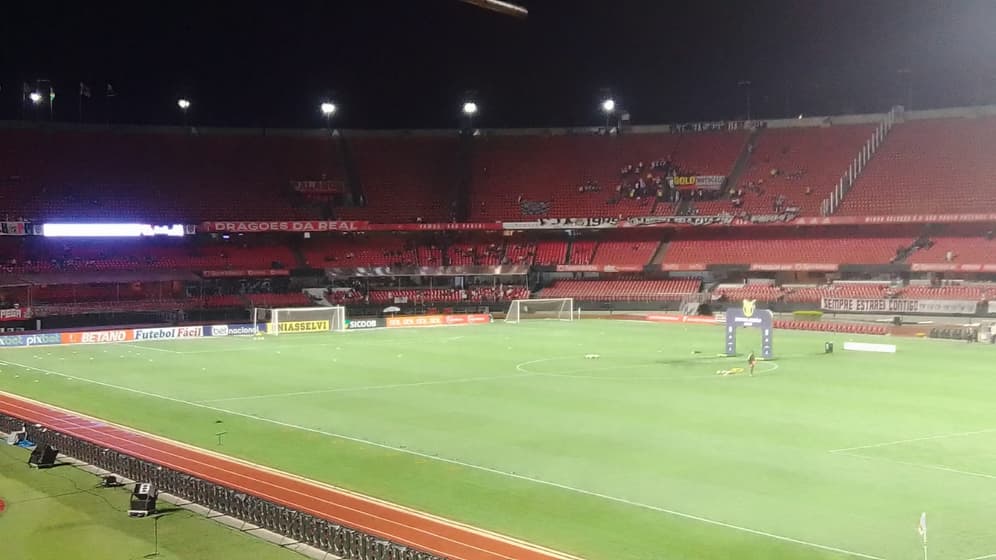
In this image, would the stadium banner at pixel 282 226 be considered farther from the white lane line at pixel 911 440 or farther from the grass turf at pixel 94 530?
the white lane line at pixel 911 440

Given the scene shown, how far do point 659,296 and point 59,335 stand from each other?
132ft

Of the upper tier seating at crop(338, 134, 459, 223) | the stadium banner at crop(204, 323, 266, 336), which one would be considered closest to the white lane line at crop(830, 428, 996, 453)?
the stadium banner at crop(204, 323, 266, 336)

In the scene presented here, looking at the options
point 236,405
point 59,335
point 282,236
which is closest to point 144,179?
point 282,236

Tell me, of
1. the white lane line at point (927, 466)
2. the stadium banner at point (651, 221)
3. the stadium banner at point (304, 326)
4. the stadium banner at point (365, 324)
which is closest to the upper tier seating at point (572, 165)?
the stadium banner at point (651, 221)

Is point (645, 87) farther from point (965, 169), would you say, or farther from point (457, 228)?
point (965, 169)

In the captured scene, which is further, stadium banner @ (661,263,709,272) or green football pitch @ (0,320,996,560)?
stadium banner @ (661,263,709,272)

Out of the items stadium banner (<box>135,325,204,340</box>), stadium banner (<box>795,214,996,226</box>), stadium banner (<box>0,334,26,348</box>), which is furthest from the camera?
stadium banner (<box>795,214,996,226</box>)

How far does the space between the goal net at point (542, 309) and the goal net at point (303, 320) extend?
1330 centimetres

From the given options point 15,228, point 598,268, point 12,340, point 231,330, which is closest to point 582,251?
point 598,268

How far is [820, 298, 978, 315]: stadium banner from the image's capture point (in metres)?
54.9

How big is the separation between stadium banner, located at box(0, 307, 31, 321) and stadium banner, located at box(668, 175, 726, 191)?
47.6m

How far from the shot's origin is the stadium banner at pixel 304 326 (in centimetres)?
5491

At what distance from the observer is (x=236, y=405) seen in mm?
26547

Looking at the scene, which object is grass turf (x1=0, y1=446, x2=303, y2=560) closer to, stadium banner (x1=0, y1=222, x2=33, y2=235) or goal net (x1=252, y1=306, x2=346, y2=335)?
goal net (x1=252, y1=306, x2=346, y2=335)
